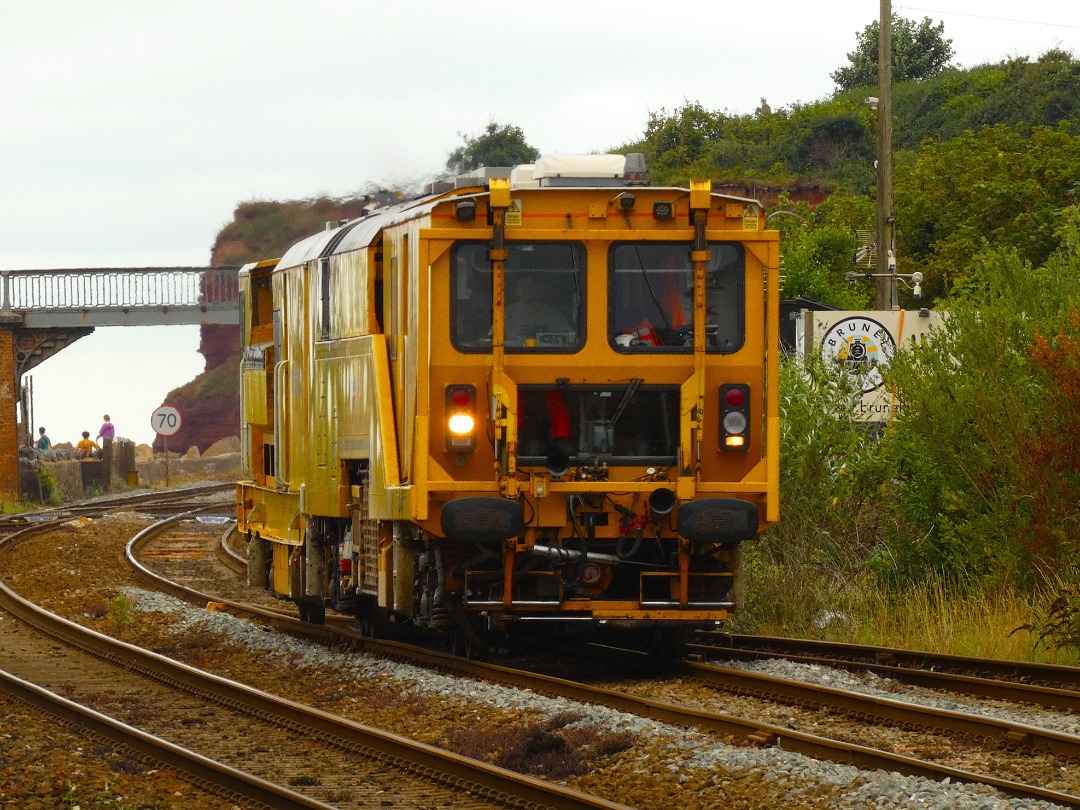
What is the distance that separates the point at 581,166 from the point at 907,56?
80.8 meters

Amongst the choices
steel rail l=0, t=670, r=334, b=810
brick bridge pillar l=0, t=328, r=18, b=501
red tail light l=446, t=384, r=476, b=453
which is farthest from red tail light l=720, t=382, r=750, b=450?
brick bridge pillar l=0, t=328, r=18, b=501

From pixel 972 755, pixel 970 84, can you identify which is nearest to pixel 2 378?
pixel 972 755

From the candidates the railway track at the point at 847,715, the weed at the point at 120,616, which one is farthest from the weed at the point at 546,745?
the weed at the point at 120,616

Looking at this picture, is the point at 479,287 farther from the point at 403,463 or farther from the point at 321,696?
the point at 321,696

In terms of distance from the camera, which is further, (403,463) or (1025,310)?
(1025,310)

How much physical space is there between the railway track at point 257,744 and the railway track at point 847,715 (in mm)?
1551

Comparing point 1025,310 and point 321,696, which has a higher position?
point 1025,310

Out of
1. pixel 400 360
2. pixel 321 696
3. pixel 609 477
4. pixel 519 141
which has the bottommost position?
pixel 321 696

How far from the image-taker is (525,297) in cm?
1189

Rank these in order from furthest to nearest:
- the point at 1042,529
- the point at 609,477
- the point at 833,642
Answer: the point at 1042,529, the point at 833,642, the point at 609,477

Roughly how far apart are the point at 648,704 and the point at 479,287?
3.14 m

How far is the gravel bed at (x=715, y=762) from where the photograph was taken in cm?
772

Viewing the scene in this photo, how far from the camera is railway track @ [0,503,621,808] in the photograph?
852cm

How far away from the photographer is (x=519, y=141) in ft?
259
